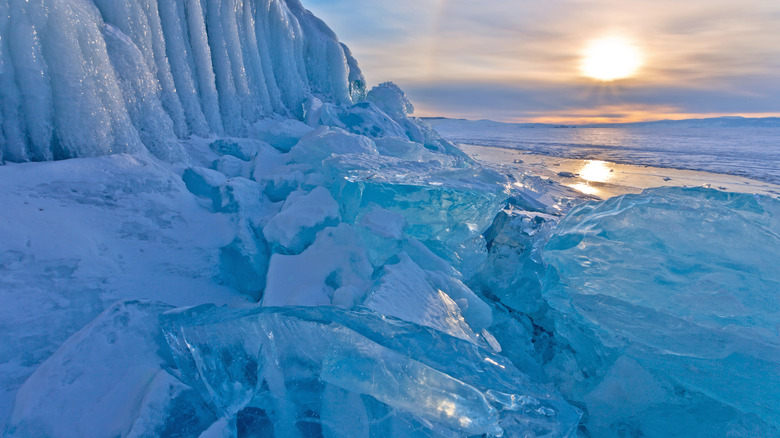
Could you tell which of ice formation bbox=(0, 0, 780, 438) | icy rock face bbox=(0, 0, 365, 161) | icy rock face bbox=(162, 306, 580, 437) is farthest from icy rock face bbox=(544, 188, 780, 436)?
icy rock face bbox=(0, 0, 365, 161)

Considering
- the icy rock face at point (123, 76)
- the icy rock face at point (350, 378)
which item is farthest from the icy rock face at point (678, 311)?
the icy rock face at point (123, 76)

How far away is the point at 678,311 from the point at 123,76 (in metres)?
3.68

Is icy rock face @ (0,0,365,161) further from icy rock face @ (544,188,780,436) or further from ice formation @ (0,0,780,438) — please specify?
icy rock face @ (544,188,780,436)

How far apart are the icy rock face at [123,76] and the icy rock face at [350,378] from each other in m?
1.88

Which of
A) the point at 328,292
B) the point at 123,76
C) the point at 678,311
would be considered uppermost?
the point at 123,76

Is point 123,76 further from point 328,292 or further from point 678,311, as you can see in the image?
point 678,311

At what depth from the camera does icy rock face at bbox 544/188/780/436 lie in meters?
1.31

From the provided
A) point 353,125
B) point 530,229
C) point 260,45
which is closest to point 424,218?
point 530,229

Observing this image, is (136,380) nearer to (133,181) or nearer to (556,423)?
(556,423)

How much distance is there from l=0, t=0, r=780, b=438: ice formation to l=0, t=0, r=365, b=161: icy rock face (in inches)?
0.6

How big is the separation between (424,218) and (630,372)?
1.24 m

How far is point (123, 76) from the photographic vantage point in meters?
2.83

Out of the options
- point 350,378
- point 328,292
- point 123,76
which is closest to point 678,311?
point 350,378

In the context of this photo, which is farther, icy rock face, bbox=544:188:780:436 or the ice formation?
icy rock face, bbox=544:188:780:436
